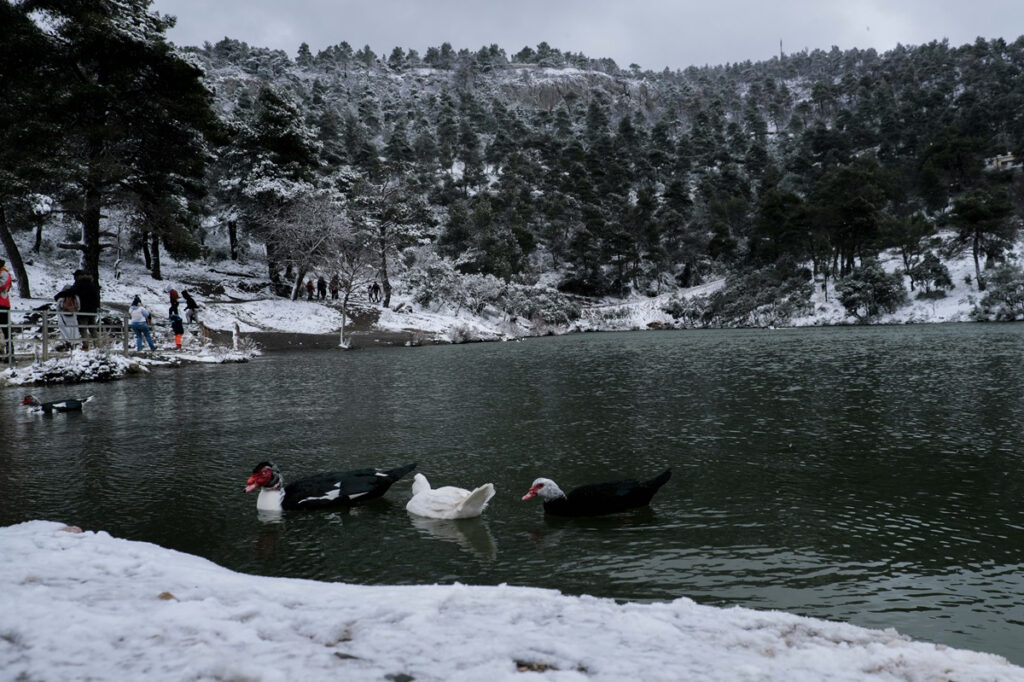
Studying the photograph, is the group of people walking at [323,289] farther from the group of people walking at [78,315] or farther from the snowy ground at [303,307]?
the group of people walking at [78,315]

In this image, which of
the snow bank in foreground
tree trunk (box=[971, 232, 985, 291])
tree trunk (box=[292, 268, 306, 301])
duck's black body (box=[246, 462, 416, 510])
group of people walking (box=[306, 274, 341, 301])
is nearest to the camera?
the snow bank in foreground

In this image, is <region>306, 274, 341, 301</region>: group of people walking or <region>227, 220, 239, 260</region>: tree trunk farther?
A: <region>227, 220, 239, 260</region>: tree trunk

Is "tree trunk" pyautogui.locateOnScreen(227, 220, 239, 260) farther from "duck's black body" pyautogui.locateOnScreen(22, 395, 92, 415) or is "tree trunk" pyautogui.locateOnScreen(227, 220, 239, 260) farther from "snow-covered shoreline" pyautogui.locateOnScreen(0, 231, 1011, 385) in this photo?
"duck's black body" pyautogui.locateOnScreen(22, 395, 92, 415)

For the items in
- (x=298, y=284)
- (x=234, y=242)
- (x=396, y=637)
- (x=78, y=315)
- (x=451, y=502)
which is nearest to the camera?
(x=396, y=637)

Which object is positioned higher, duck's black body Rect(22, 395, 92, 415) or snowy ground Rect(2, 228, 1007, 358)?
snowy ground Rect(2, 228, 1007, 358)

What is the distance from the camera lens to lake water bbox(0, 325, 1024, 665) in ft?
16.3

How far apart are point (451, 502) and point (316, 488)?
1693 millimetres

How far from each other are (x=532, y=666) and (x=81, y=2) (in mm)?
32787

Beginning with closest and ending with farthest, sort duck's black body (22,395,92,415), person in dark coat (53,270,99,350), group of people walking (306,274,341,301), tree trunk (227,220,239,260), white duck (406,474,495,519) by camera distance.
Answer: white duck (406,474,495,519) → duck's black body (22,395,92,415) → person in dark coat (53,270,99,350) → group of people walking (306,274,341,301) → tree trunk (227,220,239,260)

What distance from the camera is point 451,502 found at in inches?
255

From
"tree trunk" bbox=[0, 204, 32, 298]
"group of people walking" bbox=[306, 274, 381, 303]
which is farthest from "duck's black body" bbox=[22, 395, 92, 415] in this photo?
"group of people walking" bbox=[306, 274, 381, 303]

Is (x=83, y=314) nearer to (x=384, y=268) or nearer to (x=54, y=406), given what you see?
(x=54, y=406)

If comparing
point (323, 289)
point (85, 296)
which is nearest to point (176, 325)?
point (85, 296)

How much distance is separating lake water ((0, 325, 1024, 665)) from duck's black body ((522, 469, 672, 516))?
0.60ft
